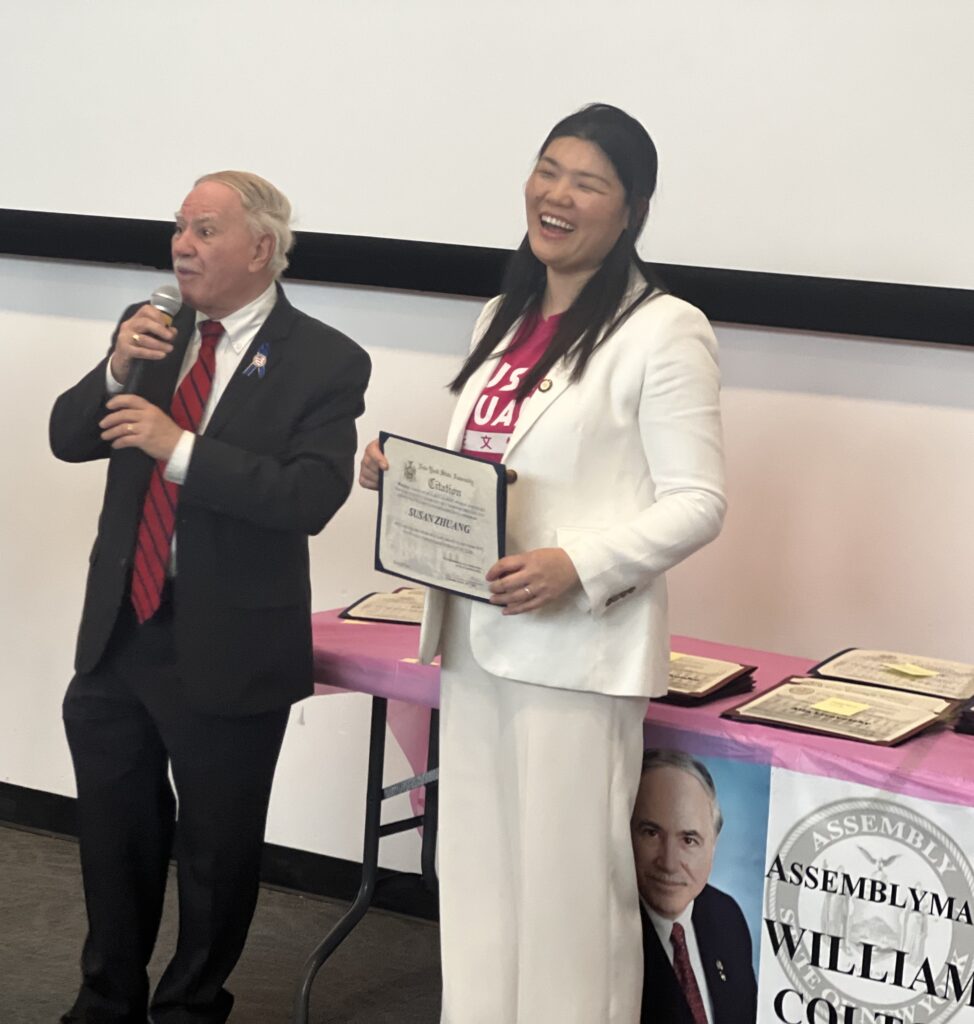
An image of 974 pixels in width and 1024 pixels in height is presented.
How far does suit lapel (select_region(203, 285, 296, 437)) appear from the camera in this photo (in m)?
2.32

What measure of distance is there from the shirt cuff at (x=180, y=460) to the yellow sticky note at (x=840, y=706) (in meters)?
1.04

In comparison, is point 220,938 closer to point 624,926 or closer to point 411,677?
point 411,677

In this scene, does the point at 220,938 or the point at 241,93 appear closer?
the point at 220,938

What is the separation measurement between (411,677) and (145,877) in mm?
577

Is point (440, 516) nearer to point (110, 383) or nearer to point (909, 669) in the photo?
point (110, 383)

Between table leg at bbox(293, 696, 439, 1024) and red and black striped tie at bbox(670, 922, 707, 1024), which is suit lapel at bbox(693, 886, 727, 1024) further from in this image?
table leg at bbox(293, 696, 439, 1024)

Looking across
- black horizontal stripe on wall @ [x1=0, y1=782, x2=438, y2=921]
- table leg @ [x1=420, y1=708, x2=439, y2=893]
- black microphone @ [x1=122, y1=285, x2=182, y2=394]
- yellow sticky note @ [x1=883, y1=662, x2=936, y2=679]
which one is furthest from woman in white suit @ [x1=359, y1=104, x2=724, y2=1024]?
black horizontal stripe on wall @ [x1=0, y1=782, x2=438, y2=921]

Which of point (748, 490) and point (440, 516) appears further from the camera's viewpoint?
point (748, 490)

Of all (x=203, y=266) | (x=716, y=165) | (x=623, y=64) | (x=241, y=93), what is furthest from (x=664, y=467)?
(x=241, y=93)

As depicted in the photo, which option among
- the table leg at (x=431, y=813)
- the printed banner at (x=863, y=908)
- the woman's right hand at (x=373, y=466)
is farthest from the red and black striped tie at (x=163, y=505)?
the printed banner at (x=863, y=908)

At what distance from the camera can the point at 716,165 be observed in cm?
284

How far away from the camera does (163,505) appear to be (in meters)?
2.34

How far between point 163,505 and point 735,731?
97 cm

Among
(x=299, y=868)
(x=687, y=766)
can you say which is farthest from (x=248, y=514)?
(x=299, y=868)
